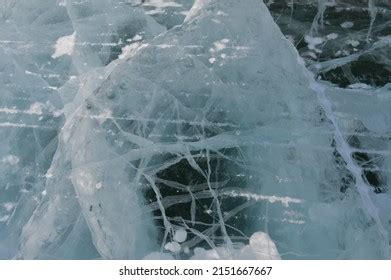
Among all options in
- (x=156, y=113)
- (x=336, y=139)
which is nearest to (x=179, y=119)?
(x=156, y=113)

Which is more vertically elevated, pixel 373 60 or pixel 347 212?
pixel 373 60

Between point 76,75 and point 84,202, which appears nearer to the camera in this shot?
point 84,202

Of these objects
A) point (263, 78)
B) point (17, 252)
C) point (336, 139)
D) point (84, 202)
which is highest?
point (263, 78)

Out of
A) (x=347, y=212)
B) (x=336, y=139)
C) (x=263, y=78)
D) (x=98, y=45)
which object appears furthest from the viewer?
(x=98, y=45)

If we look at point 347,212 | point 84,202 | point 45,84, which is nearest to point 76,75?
point 45,84

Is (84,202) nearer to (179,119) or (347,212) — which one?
(179,119)

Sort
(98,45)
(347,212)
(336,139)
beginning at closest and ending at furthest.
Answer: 1. (347,212)
2. (336,139)
3. (98,45)
